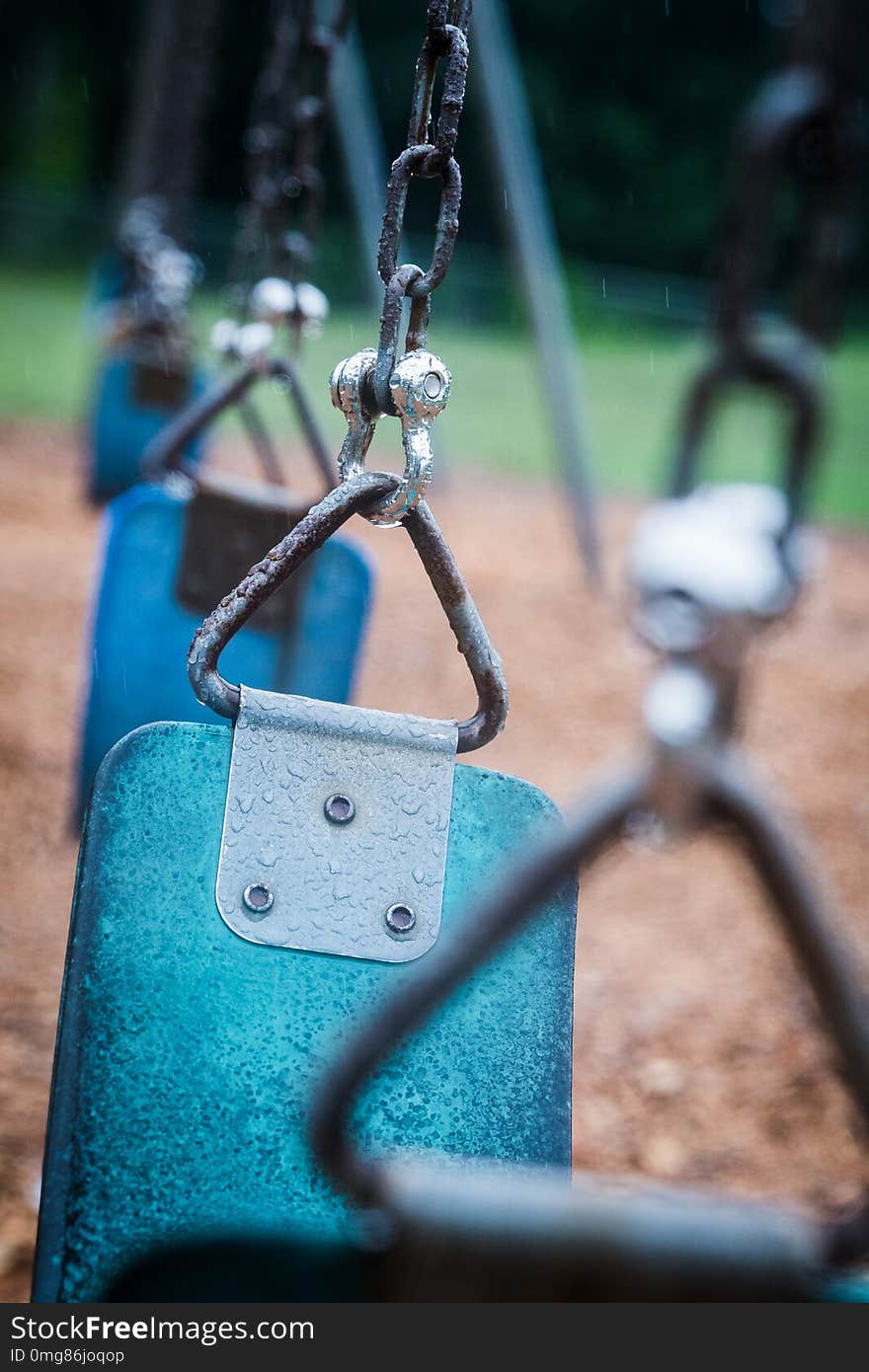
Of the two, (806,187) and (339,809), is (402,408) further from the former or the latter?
(806,187)

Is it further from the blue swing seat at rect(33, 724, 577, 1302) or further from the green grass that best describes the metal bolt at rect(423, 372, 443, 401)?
the green grass

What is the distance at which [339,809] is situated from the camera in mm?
706

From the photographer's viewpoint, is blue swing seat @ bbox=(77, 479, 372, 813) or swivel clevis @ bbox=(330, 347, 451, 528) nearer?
swivel clevis @ bbox=(330, 347, 451, 528)

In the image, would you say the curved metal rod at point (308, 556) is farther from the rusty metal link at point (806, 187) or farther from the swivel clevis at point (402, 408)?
the rusty metal link at point (806, 187)

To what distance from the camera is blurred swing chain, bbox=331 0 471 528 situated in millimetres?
623

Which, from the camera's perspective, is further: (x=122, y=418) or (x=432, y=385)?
(x=122, y=418)

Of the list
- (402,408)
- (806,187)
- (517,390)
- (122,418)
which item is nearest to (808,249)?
(806,187)

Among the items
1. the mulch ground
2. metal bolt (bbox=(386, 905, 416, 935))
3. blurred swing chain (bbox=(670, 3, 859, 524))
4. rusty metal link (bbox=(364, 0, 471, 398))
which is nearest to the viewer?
blurred swing chain (bbox=(670, 3, 859, 524))

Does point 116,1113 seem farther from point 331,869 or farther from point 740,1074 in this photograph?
point 740,1074

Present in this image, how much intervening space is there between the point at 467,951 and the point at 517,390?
30.5 feet

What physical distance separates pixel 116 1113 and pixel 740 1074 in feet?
3.31

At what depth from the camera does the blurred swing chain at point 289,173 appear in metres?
1.12

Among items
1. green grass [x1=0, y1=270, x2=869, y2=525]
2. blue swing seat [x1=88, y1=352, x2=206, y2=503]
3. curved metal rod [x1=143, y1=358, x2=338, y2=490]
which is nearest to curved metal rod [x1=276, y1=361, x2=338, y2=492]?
curved metal rod [x1=143, y1=358, x2=338, y2=490]

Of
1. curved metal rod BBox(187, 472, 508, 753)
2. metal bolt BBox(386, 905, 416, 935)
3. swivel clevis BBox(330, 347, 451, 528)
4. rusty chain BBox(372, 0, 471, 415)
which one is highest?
rusty chain BBox(372, 0, 471, 415)
